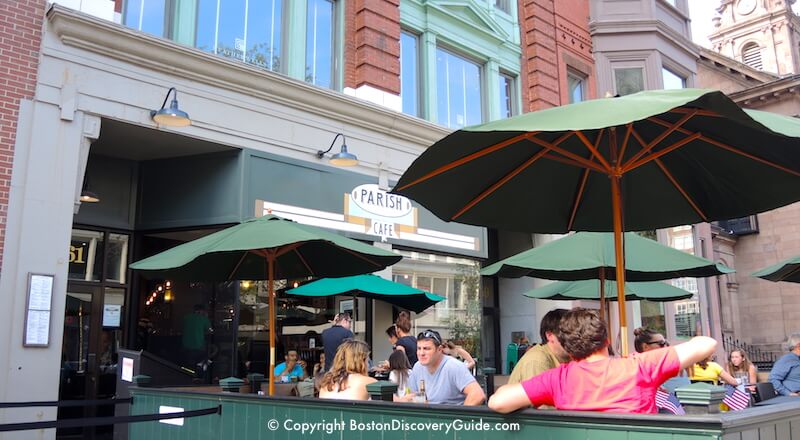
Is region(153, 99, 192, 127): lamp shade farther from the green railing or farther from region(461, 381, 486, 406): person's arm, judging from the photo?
region(461, 381, 486, 406): person's arm

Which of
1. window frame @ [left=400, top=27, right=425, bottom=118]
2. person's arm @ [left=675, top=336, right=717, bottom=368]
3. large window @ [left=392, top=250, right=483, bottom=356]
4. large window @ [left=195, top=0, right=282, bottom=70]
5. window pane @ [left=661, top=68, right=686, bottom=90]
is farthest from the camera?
window pane @ [left=661, top=68, right=686, bottom=90]

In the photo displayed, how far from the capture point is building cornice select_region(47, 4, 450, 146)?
9.28 metres

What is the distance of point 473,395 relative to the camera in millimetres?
5129

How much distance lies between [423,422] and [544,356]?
1270 mm

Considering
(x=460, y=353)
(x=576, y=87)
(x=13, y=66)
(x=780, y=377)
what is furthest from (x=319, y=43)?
(x=780, y=377)

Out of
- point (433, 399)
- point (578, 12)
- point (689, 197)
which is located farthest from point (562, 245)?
point (578, 12)

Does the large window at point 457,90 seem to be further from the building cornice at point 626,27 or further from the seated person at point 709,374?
the seated person at point 709,374

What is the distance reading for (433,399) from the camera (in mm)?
5555

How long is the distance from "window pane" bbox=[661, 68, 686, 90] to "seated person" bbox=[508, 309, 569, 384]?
16581 millimetres

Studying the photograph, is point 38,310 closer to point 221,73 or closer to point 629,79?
point 221,73

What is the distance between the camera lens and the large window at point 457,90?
1498cm

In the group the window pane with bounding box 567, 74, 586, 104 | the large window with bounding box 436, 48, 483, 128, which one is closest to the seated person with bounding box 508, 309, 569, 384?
the large window with bounding box 436, 48, 483, 128

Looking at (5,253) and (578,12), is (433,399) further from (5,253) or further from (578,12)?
(578,12)

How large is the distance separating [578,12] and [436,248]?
922cm
